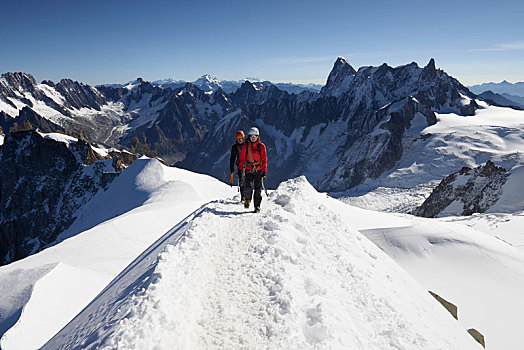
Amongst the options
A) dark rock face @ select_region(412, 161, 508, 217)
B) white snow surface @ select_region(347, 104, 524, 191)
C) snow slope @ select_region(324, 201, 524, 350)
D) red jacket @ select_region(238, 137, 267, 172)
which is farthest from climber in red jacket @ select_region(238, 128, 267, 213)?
white snow surface @ select_region(347, 104, 524, 191)

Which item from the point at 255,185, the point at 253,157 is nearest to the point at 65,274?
the point at 255,185

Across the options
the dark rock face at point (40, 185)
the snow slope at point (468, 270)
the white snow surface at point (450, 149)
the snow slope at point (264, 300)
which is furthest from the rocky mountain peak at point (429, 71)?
the snow slope at point (264, 300)

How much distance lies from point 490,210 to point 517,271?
40.6 meters

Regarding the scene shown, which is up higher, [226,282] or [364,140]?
[226,282]

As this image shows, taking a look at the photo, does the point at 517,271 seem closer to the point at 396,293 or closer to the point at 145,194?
the point at 396,293

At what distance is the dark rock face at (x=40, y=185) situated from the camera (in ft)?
259

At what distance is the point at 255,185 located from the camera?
41.4 ft

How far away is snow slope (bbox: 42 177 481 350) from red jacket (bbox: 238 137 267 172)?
2.89 metres

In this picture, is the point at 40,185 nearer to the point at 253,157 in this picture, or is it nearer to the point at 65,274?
the point at 65,274

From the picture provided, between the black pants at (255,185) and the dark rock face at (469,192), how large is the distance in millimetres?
54101

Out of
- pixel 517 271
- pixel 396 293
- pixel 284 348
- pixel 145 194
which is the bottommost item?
pixel 145 194

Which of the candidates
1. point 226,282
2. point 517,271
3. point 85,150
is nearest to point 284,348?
point 226,282

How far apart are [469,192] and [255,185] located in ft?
199

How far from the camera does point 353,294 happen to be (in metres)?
7.55
